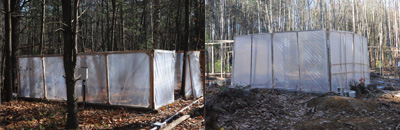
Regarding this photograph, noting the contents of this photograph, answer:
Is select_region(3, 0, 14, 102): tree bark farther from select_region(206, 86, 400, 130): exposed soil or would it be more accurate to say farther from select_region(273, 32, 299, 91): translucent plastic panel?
select_region(273, 32, 299, 91): translucent plastic panel

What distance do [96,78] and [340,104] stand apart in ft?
21.2

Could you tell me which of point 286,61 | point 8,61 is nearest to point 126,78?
point 8,61

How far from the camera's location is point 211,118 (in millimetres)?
1303

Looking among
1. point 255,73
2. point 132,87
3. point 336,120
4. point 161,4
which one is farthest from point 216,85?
point 132,87

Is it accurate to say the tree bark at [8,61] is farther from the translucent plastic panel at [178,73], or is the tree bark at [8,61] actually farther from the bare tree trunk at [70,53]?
the translucent plastic panel at [178,73]

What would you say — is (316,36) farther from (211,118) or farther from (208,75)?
(211,118)

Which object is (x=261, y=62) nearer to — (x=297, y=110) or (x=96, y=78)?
(x=297, y=110)

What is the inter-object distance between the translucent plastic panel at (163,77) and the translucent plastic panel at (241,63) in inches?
179

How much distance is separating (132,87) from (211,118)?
5.04m

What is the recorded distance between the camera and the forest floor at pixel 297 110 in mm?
967

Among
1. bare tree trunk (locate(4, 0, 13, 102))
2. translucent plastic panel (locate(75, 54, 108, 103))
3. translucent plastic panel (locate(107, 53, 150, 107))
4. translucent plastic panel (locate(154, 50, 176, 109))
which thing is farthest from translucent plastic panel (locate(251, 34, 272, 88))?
bare tree trunk (locate(4, 0, 13, 102))

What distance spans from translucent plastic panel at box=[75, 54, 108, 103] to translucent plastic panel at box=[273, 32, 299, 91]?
5.82m

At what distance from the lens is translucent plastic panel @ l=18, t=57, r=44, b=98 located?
754cm

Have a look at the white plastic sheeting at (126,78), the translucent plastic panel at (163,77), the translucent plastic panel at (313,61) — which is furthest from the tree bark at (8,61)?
the translucent plastic panel at (313,61)
